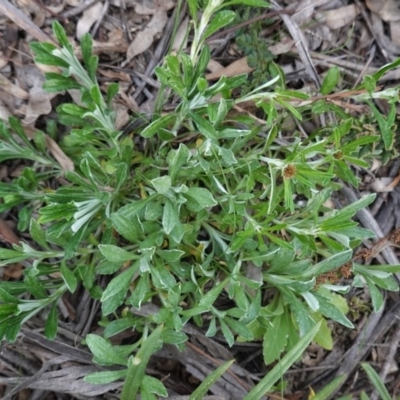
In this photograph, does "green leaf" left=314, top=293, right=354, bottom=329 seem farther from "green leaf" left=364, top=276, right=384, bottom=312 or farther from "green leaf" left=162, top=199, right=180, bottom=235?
"green leaf" left=162, top=199, right=180, bottom=235

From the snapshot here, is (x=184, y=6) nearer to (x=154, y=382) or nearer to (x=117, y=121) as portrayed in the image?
(x=117, y=121)

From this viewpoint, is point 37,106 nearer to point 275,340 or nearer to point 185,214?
point 185,214

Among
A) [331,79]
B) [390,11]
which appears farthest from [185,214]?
[390,11]

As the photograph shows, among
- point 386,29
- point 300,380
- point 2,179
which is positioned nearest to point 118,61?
point 2,179

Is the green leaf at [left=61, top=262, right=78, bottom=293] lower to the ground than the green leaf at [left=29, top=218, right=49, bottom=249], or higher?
lower

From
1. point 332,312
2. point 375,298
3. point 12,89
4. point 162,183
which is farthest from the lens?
point 12,89

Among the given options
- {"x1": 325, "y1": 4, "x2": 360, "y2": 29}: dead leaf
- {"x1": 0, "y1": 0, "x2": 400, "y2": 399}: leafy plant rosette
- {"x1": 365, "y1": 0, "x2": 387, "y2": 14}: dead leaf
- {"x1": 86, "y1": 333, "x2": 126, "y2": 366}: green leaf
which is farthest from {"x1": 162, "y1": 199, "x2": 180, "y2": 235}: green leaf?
{"x1": 365, "y1": 0, "x2": 387, "y2": 14}: dead leaf
